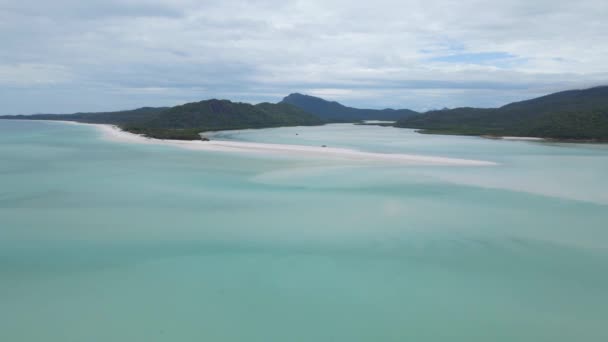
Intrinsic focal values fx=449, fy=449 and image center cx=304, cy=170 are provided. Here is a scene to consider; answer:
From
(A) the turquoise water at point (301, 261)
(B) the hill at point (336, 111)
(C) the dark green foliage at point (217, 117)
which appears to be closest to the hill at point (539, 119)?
(C) the dark green foliage at point (217, 117)

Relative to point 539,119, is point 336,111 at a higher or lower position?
higher

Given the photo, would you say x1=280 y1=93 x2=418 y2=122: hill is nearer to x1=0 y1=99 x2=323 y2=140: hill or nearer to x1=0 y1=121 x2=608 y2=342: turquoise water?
x1=0 y1=99 x2=323 y2=140: hill

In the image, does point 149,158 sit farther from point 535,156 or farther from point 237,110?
point 237,110

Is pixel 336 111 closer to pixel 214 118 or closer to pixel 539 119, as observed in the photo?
pixel 214 118

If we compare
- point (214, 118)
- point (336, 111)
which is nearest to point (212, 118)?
point (214, 118)

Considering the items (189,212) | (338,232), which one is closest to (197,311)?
(338,232)

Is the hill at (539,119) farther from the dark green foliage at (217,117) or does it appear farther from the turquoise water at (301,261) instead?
the turquoise water at (301,261)
